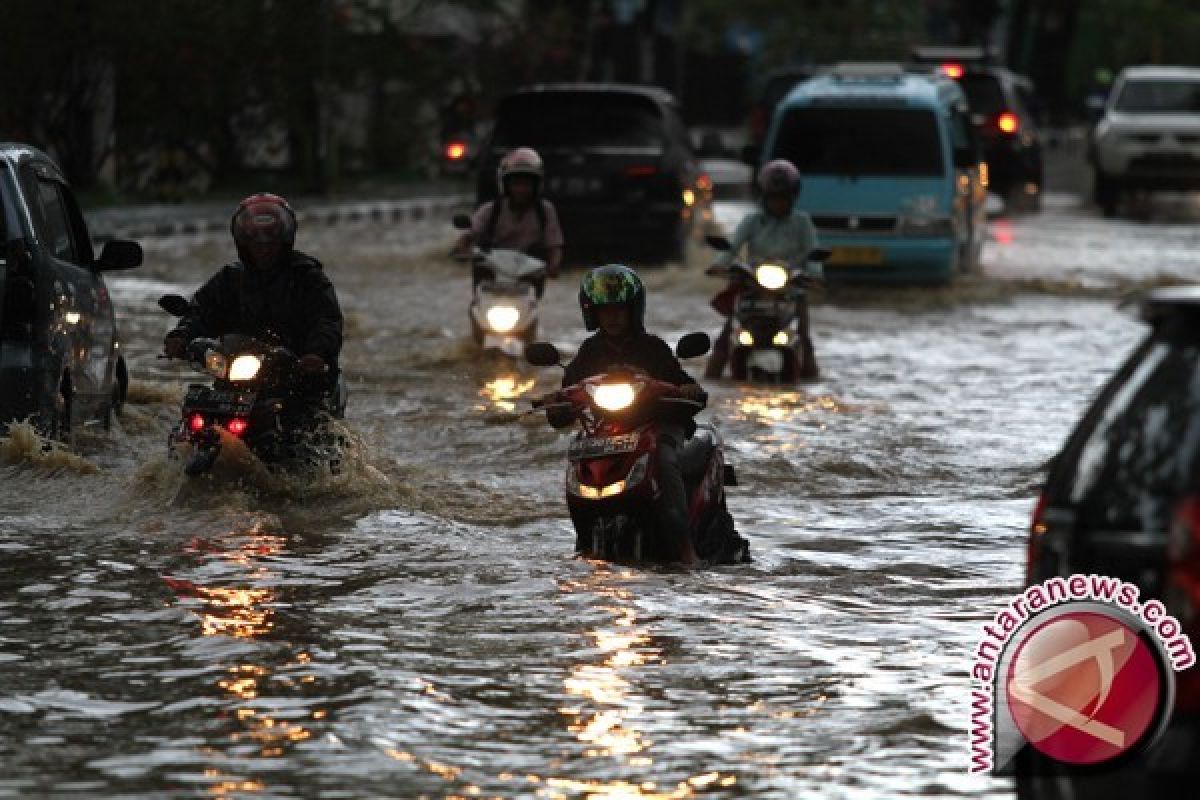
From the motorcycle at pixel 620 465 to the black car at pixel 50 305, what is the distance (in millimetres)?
3143

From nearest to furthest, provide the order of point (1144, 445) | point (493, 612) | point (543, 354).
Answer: point (1144, 445) < point (493, 612) < point (543, 354)

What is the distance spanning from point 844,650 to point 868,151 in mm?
→ 17996

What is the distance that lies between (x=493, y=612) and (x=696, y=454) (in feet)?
4.86

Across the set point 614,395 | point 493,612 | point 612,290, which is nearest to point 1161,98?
point 612,290

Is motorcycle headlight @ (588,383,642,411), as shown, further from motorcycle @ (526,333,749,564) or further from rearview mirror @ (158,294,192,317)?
rearview mirror @ (158,294,192,317)

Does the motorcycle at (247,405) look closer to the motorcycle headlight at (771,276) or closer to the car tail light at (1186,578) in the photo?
the motorcycle headlight at (771,276)

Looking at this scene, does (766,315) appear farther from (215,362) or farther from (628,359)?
(628,359)

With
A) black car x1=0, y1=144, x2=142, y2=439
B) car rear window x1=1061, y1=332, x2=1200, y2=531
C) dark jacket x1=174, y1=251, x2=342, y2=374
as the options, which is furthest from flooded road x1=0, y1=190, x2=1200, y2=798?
car rear window x1=1061, y1=332, x2=1200, y2=531

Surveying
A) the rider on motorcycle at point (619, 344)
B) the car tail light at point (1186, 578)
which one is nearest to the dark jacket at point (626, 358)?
the rider on motorcycle at point (619, 344)

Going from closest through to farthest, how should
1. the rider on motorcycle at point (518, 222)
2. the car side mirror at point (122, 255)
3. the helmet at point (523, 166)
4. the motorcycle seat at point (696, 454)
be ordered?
the motorcycle seat at point (696, 454) → the car side mirror at point (122, 255) → the helmet at point (523, 166) → the rider on motorcycle at point (518, 222)

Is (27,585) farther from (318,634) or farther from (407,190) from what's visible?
(407,190)

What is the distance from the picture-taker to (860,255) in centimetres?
2670

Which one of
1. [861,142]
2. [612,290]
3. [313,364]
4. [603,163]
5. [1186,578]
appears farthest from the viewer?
[603,163]

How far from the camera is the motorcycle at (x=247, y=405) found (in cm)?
1226
